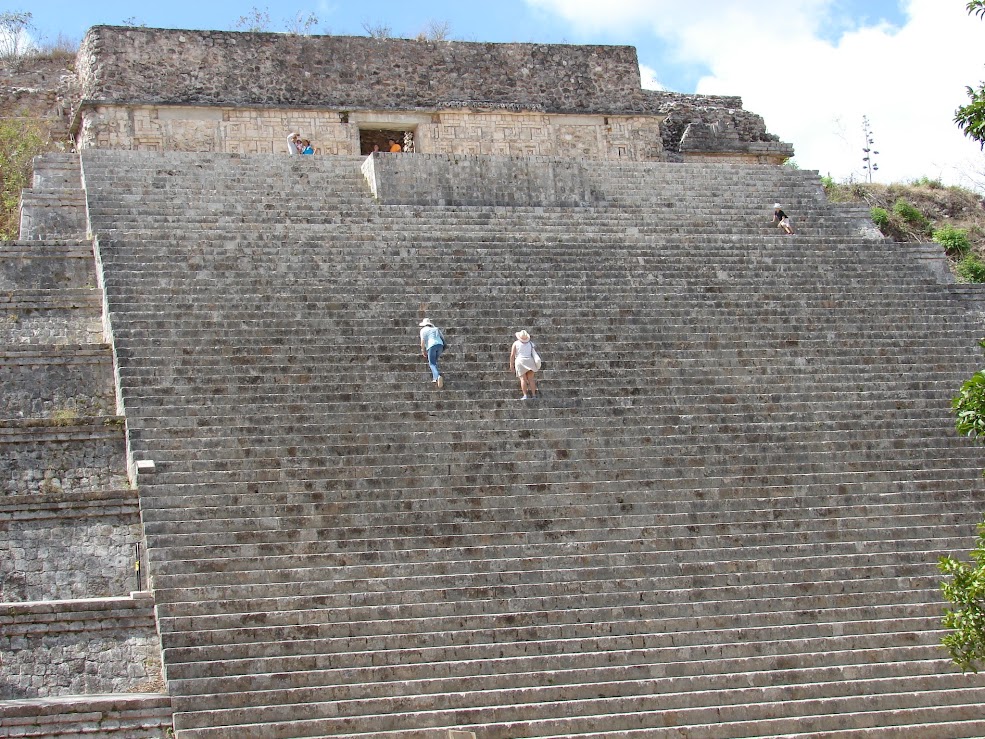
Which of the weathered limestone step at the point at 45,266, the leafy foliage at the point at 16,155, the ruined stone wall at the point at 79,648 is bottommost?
the ruined stone wall at the point at 79,648

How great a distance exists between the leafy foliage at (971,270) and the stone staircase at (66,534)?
14031 mm

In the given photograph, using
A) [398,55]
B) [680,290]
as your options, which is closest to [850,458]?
[680,290]

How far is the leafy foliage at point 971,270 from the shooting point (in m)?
22.5

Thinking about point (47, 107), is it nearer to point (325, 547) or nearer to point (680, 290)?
point (680, 290)

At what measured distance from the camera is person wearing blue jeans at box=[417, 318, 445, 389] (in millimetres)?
14117

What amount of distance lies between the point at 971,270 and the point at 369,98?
1012 cm

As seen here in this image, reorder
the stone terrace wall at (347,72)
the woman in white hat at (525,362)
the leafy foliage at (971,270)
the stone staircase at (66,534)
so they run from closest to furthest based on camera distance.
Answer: the stone staircase at (66,534)
the woman in white hat at (525,362)
the stone terrace wall at (347,72)
the leafy foliage at (971,270)

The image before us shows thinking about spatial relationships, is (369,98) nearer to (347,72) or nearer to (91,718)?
(347,72)

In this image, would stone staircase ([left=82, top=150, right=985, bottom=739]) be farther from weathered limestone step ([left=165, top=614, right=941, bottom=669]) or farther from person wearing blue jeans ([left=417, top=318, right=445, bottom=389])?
person wearing blue jeans ([left=417, top=318, right=445, bottom=389])

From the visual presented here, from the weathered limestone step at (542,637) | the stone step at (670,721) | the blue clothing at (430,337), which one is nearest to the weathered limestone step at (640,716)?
the stone step at (670,721)

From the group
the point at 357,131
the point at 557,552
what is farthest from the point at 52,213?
the point at 557,552

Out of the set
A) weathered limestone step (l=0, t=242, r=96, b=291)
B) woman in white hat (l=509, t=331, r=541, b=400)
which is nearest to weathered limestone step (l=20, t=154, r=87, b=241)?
weathered limestone step (l=0, t=242, r=96, b=291)

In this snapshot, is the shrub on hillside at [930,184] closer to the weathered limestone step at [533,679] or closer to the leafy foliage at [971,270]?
the leafy foliage at [971,270]

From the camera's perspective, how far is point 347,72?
22594 millimetres
